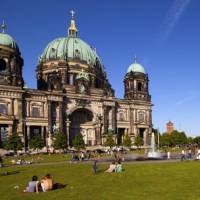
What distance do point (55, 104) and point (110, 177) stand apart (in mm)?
75894

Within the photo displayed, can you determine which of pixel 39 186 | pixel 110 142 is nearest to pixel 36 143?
pixel 110 142

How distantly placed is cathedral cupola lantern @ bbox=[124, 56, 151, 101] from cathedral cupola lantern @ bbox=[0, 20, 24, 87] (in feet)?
133

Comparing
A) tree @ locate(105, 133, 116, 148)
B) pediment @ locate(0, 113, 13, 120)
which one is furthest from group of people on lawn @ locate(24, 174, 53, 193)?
tree @ locate(105, 133, 116, 148)

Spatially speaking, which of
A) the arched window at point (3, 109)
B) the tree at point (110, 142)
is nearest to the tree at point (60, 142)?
the arched window at point (3, 109)

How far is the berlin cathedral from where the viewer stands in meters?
96.6

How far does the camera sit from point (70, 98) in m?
109

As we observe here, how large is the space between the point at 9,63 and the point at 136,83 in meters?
46.0

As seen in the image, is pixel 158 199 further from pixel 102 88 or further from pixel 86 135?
pixel 102 88

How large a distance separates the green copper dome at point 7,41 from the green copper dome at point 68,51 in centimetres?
2147

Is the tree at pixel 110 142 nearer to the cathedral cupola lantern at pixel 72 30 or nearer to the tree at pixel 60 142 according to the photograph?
the tree at pixel 60 142

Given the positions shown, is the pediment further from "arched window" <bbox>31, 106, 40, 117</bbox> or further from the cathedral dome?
the cathedral dome

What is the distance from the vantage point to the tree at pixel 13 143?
277 feet

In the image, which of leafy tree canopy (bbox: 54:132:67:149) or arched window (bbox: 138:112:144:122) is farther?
arched window (bbox: 138:112:144:122)

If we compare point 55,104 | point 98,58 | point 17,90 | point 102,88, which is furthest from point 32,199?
point 98,58
